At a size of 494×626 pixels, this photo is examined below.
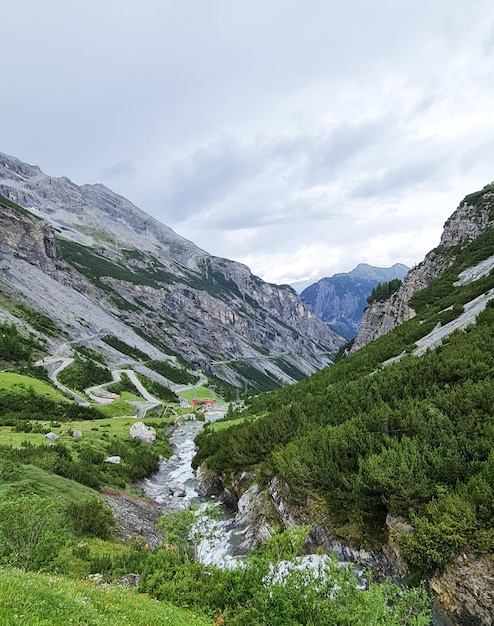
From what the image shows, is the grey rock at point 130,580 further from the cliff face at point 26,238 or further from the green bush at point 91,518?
the cliff face at point 26,238

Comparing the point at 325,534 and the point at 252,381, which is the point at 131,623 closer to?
the point at 325,534

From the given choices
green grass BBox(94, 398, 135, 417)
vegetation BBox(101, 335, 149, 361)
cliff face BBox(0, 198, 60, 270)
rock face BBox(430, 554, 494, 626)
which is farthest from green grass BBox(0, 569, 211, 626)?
cliff face BBox(0, 198, 60, 270)

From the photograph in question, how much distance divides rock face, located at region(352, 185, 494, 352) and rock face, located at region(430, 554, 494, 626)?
53702mm

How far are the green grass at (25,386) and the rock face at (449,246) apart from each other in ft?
189

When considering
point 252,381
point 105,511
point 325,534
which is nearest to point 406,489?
point 325,534

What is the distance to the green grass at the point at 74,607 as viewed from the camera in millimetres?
6270

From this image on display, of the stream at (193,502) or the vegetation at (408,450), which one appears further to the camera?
the stream at (193,502)

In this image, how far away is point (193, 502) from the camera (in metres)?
26.7

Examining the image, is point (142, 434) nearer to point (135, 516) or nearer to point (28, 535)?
point (135, 516)

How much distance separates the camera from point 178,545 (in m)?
15.4

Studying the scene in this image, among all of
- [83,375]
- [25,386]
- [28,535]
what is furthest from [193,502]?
[83,375]

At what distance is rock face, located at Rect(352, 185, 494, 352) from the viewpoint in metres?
64.8

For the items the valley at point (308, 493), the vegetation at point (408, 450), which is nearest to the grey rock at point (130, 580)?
the valley at point (308, 493)

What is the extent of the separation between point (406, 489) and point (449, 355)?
1208 cm
